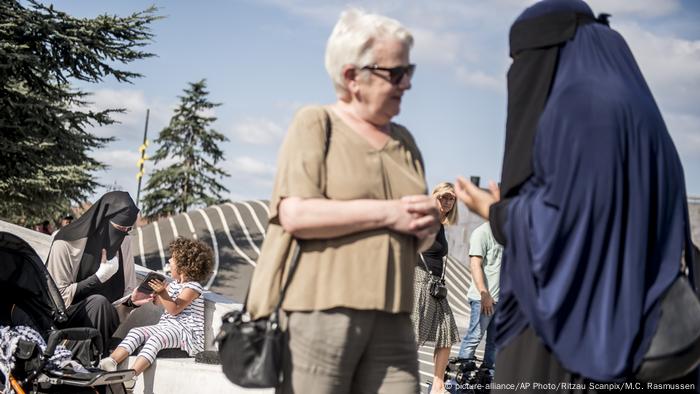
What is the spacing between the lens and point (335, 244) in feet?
A: 9.27

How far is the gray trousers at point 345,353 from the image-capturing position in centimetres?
278

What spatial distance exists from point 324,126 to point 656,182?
102cm

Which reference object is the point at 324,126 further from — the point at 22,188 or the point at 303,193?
the point at 22,188

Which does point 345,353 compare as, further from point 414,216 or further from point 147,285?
point 147,285

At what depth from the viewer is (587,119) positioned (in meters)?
2.62

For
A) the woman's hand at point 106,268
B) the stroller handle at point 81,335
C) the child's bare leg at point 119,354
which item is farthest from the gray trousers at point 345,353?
the woman's hand at point 106,268

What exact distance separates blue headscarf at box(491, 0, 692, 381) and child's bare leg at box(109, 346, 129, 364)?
5.21 m

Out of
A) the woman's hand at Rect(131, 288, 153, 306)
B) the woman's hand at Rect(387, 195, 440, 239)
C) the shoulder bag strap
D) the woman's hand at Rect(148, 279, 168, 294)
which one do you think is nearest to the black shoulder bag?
the shoulder bag strap

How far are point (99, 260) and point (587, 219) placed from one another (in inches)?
258

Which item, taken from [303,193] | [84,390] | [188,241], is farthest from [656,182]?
[188,241]

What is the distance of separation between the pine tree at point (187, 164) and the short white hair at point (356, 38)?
5339cm

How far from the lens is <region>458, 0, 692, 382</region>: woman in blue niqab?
259 cm

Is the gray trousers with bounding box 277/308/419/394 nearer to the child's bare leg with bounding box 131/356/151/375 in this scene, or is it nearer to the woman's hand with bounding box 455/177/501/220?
the woman's hand with bounding box 455/177/501/220

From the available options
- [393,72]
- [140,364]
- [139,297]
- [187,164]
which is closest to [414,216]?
[393,72]
